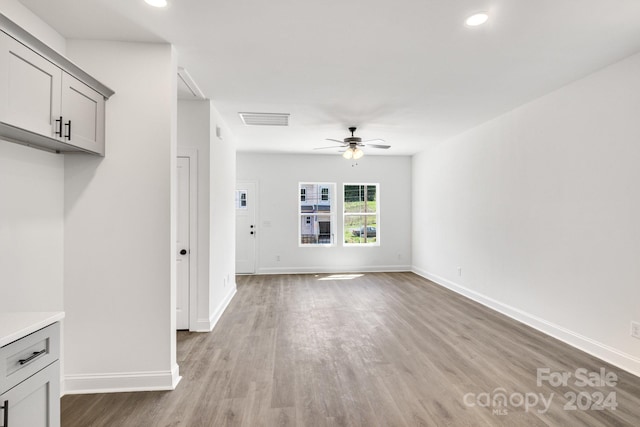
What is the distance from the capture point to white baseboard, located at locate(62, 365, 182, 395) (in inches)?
91.4

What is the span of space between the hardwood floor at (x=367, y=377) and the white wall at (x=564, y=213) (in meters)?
0.36

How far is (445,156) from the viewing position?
18.9ft

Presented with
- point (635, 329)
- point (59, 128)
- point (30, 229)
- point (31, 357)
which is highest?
point (59, 128)

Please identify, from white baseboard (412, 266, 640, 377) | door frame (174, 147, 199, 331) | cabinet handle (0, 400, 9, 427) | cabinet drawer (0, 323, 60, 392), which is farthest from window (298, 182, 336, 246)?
cabinet handle (0, 400, 9, 427)

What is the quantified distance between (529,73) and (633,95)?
2.69ft

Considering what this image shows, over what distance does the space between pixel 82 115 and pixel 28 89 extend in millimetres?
408

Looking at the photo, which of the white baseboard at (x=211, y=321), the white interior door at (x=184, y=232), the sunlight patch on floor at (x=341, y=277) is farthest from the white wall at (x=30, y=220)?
the sunlight patch on floor at (x=341, y=277)

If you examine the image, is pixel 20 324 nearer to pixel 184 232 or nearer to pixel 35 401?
pixel 35 401

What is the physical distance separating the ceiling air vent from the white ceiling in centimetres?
21

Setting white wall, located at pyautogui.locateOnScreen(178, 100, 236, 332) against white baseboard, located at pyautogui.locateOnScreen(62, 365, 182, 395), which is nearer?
white baseboard, located at pyautogui.locateOnScreen(62, 365, 182, 395)

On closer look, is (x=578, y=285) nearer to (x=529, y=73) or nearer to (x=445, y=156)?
(x=529, y=73)

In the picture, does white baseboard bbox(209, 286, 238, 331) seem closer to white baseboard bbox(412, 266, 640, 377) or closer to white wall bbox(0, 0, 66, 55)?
white wall bbox(0, 0, 66, 55)

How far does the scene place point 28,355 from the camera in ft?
4.54

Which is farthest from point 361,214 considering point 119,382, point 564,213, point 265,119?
point 119,382
